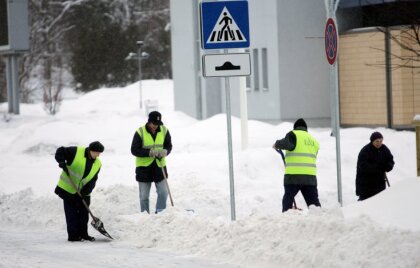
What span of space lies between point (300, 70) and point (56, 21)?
147ft

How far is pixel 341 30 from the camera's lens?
32.8 meters

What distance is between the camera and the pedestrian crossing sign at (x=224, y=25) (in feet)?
41.1

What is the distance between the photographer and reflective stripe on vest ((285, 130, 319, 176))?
1436 centimetres

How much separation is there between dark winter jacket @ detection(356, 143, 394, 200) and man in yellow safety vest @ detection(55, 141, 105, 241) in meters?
3.66

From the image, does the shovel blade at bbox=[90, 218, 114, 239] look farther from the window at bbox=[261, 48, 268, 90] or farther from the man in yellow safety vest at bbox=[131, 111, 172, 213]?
the window at bbox=[261, 48, 268, 90]

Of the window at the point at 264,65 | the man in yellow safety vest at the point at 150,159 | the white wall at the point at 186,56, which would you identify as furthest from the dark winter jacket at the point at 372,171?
the white wall at the point at 186,56

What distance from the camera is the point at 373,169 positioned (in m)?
14.9

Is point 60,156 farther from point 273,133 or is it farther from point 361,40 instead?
point 361,40

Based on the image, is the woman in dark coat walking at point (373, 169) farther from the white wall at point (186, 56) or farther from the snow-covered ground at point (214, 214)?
the white wall at point (186, 56)

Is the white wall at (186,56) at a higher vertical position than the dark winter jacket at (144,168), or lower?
higher

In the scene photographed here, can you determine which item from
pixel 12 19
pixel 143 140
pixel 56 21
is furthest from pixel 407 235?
pixel 56 21

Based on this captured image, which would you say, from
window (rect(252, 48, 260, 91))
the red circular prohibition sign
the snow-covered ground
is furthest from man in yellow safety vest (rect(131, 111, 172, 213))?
window (rect(252, 48, 260, 91))

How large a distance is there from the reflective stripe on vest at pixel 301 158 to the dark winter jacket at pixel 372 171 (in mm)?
867

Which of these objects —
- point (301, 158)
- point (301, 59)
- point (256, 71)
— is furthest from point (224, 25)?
point (256, 71)
